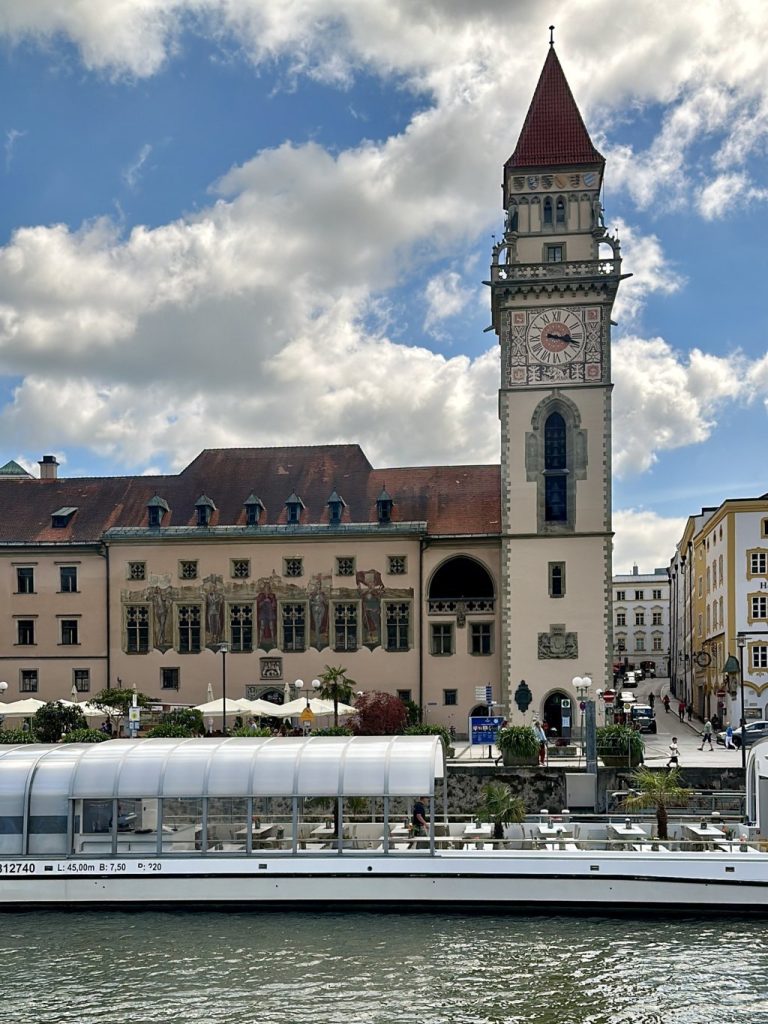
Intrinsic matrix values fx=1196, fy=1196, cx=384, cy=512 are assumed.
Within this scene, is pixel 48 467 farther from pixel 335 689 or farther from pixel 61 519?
pixel 335 689

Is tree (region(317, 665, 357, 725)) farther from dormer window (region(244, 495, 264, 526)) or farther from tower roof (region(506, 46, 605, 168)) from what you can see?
tower roof (region(506, 46, 605, 168))

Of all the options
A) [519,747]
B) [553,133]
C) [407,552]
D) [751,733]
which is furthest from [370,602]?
[553,133]

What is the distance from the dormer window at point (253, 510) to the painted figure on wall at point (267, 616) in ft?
11.3

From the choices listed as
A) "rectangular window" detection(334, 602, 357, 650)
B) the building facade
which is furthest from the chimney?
the building facade

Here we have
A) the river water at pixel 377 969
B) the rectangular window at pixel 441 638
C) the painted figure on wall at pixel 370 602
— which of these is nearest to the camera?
the river water at pixel 377 969

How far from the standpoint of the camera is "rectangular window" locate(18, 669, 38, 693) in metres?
66.3

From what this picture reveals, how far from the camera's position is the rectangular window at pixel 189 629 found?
65.2m

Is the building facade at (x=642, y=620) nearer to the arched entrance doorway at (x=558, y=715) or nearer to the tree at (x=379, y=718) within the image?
the arched entrance doorway at (x=558, y=715)

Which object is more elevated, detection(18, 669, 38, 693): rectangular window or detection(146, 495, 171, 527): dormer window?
detection(146, 495, 171, 527): dormer window

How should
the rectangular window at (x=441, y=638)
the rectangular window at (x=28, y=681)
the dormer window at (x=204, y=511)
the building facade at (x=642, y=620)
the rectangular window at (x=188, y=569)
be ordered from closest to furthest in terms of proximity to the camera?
1. the rectangular window at (x=441, y=638)
2. the rectangular window at (x=188, y=569)
3. the dormer window at (x=204, y=511)
4. the rectangular window at (x=28, y=681)
5. the building facade at (x=642, y=620)

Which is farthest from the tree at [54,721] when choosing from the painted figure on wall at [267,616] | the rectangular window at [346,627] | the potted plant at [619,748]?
the potted plant at [619,748]

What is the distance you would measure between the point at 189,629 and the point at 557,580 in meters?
20.1

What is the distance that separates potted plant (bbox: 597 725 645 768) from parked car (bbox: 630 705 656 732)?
64.6 ft

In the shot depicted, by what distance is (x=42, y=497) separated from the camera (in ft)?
231
